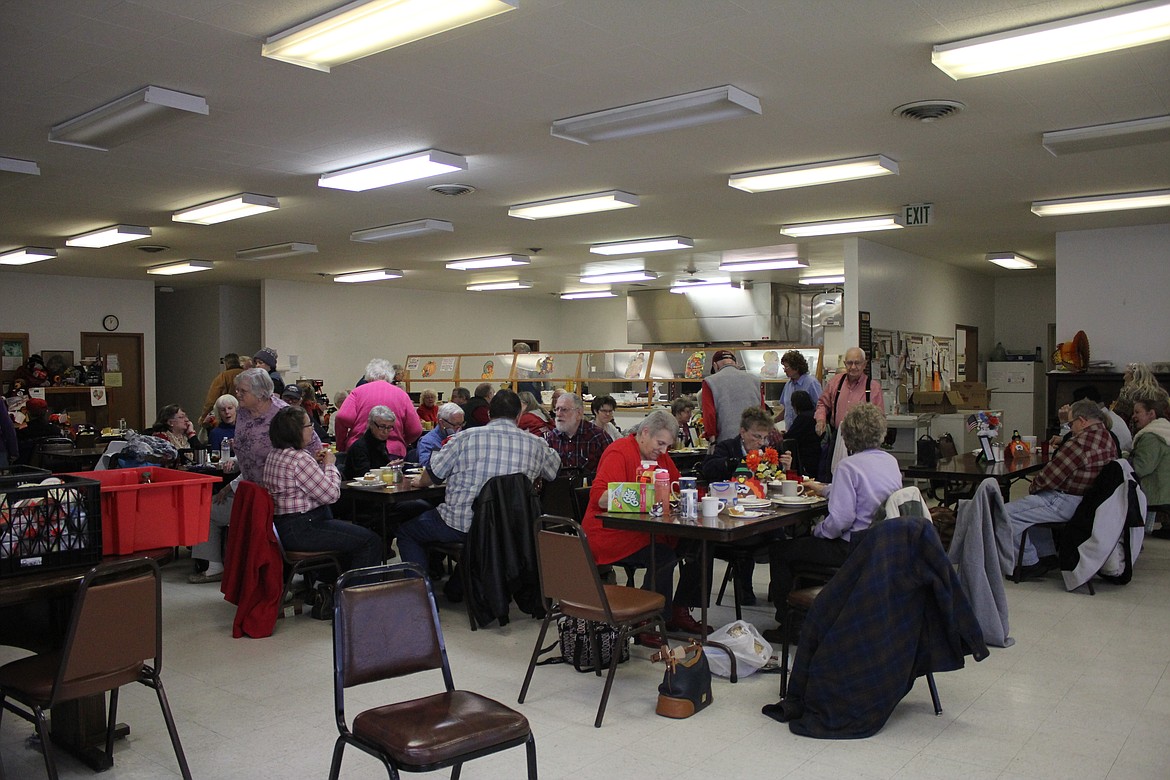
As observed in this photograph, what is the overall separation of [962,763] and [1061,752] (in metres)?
0.43

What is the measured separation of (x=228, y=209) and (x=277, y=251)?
8.69ft

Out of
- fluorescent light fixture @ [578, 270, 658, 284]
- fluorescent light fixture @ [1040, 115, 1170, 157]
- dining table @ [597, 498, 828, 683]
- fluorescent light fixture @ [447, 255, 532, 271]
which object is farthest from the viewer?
fluorescent light fixture @ [578, 270, 658, 284]

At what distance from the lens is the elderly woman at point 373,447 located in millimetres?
6320

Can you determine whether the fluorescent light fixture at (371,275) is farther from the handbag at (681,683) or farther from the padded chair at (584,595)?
the handbag at (681,683)

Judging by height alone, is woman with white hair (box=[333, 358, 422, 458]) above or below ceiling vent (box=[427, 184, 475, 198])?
below

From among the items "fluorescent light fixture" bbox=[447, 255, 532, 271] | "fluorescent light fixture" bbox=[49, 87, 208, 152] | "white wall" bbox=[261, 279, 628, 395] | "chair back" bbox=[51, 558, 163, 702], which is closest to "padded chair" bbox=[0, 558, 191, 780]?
"chair back" bbox=[51, 558, 163, 702]

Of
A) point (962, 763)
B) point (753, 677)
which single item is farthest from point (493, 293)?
point (962, 763)

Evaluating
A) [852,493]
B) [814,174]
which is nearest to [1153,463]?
[814,174]

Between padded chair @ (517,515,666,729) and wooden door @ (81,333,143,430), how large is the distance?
11.4 meters

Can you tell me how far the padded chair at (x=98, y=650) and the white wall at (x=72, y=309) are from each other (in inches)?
441

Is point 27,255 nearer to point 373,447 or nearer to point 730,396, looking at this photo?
point 373,447

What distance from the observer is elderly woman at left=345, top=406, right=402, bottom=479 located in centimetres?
632

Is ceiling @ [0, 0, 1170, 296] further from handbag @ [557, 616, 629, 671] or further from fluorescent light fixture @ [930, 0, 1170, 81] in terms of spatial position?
handbag @ [557, 616, 629, 671]

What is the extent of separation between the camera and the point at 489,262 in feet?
37.5
